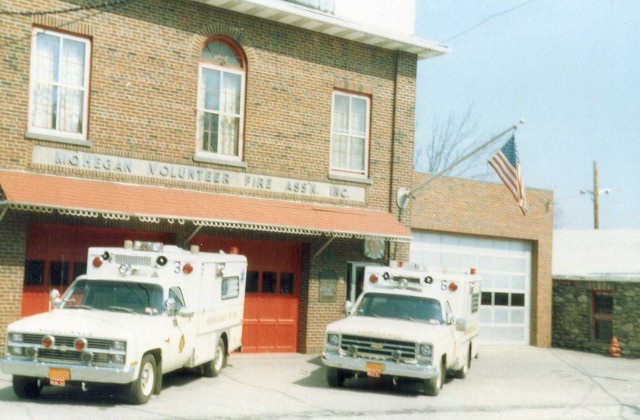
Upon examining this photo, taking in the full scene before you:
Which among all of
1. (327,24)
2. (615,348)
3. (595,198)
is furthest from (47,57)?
(595,198)

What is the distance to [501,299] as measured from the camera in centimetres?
2592

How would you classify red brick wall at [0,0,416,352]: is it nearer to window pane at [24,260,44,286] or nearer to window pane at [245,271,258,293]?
window pane at [24,260,44,286]

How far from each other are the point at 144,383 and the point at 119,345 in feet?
3.11

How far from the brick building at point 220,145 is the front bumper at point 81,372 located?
4.26 m

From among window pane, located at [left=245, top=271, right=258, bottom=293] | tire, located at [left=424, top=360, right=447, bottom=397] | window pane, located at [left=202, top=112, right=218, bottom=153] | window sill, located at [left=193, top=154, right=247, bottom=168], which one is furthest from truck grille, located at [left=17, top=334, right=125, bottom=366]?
window pane, located at [left=245, top=271, right=258, bottom=293]

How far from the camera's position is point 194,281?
14016 millimetres

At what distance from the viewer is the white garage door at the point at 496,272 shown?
24.4 meters

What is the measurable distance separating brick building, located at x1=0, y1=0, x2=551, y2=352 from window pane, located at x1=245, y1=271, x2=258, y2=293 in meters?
0.05

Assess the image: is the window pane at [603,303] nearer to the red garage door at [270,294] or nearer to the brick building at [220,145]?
the brick building at [220,145]

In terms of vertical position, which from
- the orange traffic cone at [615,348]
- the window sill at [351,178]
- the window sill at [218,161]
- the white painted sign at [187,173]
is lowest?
the orange traffic cone at [615,348]

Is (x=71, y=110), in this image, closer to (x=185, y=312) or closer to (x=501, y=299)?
(x=185, y=312)

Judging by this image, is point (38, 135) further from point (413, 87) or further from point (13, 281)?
point (413, 87)

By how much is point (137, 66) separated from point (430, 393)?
8.92 m

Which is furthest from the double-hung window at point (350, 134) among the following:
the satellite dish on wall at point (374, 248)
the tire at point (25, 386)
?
the tire at point (25, 386)
